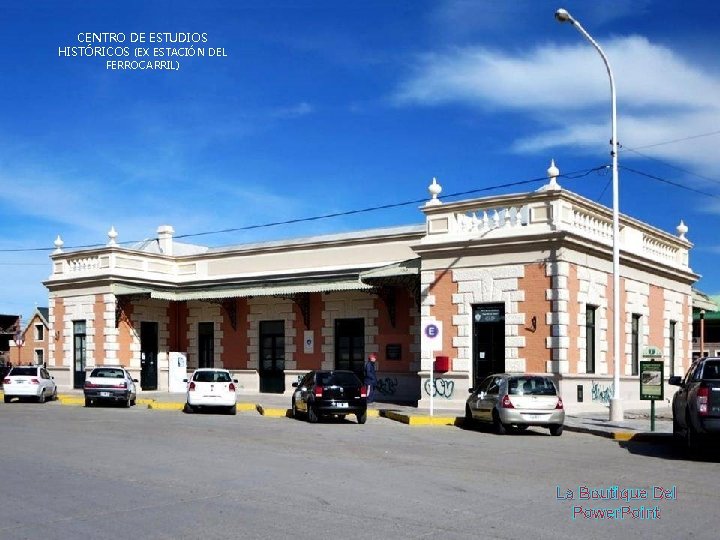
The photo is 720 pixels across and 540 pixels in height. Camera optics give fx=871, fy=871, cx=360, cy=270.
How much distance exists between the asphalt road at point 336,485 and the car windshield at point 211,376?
6.71m

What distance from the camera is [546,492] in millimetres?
11375

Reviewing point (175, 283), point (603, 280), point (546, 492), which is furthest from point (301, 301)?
point (546, 492)

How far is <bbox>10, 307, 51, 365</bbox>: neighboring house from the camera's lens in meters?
77.1

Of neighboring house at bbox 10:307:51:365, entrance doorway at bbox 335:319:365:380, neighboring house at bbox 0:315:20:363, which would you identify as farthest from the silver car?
neighboring house at bbox 0:315:20:363

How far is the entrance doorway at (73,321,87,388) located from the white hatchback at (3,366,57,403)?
5563 millimetres

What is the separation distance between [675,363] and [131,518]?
28850 millimetres

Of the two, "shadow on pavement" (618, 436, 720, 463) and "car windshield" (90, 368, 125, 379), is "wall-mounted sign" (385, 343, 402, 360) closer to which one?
"car windshield" (90, 368, 125, 379)

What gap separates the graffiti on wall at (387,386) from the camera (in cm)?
3203

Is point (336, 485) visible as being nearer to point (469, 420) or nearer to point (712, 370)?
point (712, 370)

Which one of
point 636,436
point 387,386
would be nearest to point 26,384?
point 387,386

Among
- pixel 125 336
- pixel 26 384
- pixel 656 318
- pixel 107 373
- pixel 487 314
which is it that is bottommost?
pixel 26 384

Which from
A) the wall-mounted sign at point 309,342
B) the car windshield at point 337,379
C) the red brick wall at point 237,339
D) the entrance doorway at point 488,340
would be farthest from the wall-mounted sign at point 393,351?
the car windshield at point 337,379

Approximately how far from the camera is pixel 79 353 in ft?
129

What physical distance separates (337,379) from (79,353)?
64.7 ft
